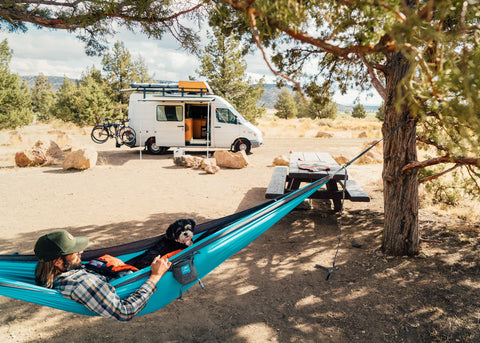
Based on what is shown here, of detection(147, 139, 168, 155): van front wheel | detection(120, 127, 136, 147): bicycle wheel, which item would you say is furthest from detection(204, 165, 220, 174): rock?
detection(120, 127, 136, 147): bicycle wheel

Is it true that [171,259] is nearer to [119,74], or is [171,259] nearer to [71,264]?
[71,264]

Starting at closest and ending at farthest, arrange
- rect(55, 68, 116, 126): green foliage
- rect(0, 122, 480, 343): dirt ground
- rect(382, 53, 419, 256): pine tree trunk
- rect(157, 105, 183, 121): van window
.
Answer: rect(0, 122, 480, 343): dirt ground
rect(382, 53, 419, 256): pine tree trunk
rect(157, 105, 183, 121): van window
rect(55, 68, 116, 126): green foliage

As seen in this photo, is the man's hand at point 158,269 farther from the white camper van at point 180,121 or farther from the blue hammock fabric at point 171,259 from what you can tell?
the white camper van at point 180,121

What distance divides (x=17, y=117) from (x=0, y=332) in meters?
16.4

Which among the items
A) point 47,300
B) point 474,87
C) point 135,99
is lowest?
point 47,300

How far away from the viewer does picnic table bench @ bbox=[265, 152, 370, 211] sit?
4203mm

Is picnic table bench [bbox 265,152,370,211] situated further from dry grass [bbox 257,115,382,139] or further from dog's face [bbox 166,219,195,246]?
dry grass [bbox 257,115,382,139]

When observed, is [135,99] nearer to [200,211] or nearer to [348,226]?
[200,211]

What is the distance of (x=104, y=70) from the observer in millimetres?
21141

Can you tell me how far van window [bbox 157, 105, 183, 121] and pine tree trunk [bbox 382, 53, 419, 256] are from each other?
25.3ft

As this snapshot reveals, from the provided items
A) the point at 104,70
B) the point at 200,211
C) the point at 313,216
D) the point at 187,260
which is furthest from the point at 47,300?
the point at 104,70

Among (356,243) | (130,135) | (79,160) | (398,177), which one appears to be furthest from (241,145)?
(398,177)

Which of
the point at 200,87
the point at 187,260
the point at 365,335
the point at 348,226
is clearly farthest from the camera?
the point at 200,87

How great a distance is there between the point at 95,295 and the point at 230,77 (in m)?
17.9
